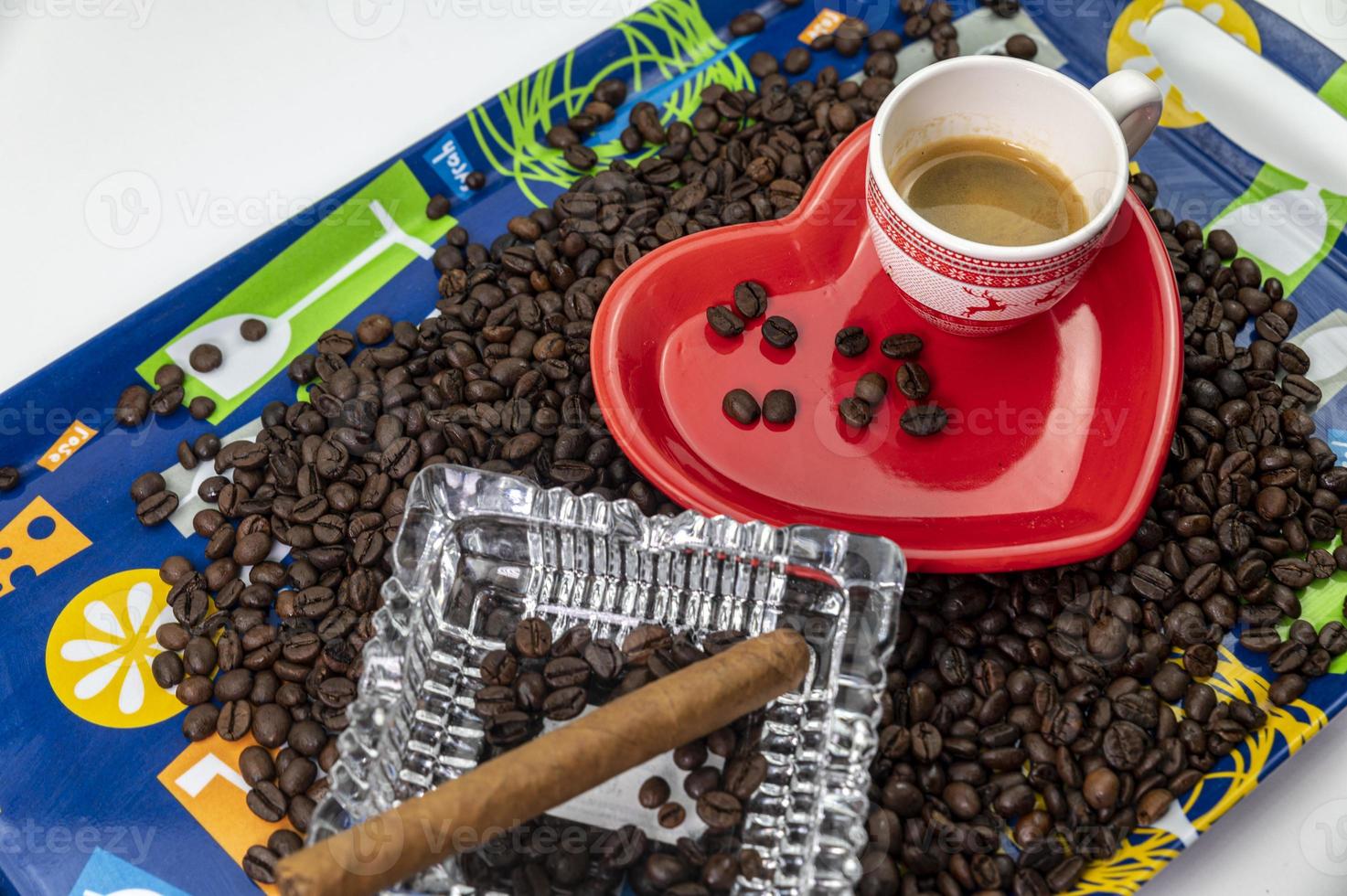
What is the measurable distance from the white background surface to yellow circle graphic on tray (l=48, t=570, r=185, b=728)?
20.1 inches

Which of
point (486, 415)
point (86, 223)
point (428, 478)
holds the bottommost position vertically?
point (486, 415)

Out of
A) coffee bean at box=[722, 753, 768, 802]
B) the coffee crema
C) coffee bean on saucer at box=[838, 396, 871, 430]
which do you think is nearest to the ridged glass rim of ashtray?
coffee bean at box=[722, 753, 768, 802]

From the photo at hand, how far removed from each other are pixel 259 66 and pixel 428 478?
49.1 inches

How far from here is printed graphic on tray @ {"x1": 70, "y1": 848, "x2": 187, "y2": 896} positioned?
4.73ft

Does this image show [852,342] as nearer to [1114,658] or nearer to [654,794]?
[1114,658]

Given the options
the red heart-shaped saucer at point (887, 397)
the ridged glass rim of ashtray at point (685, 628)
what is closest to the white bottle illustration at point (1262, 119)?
the red heart-shaped saucer at point (887, 397)

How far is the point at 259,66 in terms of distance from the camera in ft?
7.22

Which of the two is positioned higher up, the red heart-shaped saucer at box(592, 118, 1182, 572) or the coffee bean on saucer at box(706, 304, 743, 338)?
the coffee bean on saucer at box(706, 304, 743, 338)

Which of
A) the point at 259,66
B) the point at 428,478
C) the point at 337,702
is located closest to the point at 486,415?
the point at 428,478

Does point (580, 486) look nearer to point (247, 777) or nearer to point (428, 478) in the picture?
point (428, 478)

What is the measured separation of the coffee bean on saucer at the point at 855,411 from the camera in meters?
1.54

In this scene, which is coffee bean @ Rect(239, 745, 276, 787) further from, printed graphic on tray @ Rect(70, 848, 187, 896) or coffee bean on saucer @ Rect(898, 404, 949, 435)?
coffee bean on saucer @ Rect(898, 404, 949, 435)

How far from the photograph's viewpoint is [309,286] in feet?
6.03

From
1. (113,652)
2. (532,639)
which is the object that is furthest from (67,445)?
(532,639)
